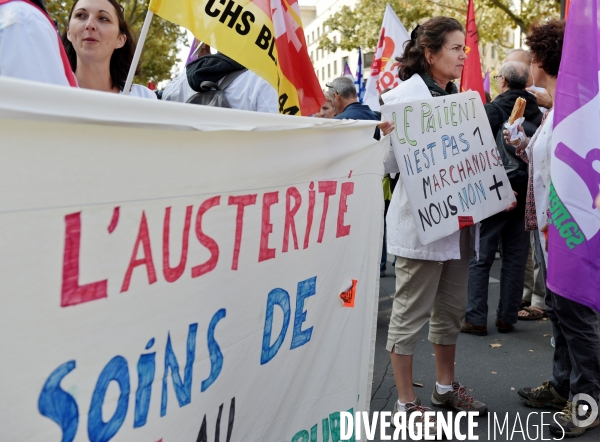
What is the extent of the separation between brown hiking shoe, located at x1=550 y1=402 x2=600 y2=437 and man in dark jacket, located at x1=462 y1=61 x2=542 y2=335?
177 centimetres

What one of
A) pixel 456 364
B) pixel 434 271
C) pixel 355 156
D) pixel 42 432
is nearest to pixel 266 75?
pixel 355 156

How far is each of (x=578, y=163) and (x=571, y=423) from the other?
4.40ft

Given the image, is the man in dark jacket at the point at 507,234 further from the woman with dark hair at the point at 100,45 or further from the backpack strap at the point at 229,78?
the woman with dark hair at the point at 100,45

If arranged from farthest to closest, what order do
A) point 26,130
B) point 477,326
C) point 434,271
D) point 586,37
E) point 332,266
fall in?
point 477,326 < point 434,271 < point 586,37 < point 332,266 < point 26,130

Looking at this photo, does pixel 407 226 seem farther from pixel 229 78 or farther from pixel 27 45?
pixel 27 45

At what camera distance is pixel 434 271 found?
3338 mm

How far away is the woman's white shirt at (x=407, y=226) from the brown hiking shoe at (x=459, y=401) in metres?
0.81

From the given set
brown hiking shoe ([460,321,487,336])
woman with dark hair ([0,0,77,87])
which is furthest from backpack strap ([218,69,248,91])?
brown hiking shoe ([460,321,487,336])

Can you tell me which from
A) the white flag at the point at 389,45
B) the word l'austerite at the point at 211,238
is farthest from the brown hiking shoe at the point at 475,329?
the white flag at the point at 389,45

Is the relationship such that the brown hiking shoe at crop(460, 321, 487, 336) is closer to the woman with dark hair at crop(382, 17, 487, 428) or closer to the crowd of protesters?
the crowd of protesters

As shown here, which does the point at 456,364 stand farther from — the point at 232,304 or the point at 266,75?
the point at 232,304

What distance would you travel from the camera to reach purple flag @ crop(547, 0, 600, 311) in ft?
9.37

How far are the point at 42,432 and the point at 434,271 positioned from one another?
7.69ft

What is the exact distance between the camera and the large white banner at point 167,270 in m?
1.28
